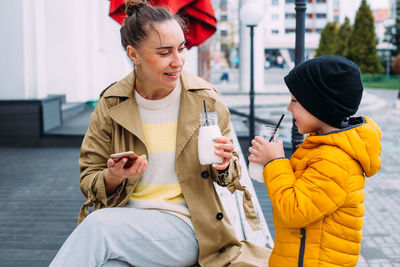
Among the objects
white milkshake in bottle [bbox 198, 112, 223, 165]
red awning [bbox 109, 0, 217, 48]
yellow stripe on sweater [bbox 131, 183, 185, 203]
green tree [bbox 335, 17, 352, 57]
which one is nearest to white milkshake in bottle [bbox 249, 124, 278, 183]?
white milkshake in bottle [bbox 198, 112, 223, 165]

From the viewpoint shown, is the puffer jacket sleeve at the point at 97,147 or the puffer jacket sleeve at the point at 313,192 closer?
the puffer jacket sleeve at the point at 313,192

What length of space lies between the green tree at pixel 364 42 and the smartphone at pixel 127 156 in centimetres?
3793

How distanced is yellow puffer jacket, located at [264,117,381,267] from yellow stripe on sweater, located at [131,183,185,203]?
0.51 metres

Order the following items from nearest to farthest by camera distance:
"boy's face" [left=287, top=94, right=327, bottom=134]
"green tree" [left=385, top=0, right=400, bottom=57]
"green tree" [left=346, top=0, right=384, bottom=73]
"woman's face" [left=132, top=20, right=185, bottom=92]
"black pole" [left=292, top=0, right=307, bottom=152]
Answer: "boy's face" [left=287, top=94, right=327, bottom=134] < "woman's face" [left=132, top=20, right=185, bottom=92] < "black pole" [left=292, top=0, right=307, bottom=152] < "green tree" [left=346, top=0, right=384, bottom=73] < "green tree" [left=385, top=0, right=400, bottom=57]

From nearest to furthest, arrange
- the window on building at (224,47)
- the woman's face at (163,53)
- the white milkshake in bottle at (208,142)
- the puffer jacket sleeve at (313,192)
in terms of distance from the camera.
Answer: the puffer jacket sleeve at (313,192), the white milkshake in bottle at (208,142), the woman's face at (163,53), the window on building at (224,47)

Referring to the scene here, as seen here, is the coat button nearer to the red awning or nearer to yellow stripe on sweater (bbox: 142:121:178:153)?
yellow stripe on sweater (bbox: 142:121:178:153)

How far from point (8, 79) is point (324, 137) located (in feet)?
22.5

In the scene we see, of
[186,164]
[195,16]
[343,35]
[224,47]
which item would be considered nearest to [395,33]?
[343,35]

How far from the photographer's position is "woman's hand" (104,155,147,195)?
78.1 inches

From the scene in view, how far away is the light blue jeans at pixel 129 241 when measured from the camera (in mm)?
1926

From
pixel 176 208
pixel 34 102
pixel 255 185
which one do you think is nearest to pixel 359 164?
pixel 176 208

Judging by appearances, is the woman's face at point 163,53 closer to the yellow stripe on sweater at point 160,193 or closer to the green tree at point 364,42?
the yellow stripe on sweater at point 160,193

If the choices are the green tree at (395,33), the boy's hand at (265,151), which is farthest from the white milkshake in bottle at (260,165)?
the green tree at (395,33)

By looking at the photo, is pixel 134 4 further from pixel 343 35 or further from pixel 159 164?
pixel 343 35
